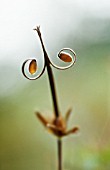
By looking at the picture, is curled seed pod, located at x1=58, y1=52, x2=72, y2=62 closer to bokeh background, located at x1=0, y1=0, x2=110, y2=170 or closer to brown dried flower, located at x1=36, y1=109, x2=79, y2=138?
brown dried flower, located at x1=36, y1=109, x2=79, y2=138

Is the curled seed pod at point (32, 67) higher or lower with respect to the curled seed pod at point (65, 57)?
lower

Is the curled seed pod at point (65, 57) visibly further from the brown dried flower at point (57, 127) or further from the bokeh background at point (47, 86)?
the bokeh background at point (47, 86)

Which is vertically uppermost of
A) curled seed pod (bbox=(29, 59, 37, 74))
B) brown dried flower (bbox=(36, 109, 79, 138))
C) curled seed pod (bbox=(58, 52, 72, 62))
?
curled seed pod (bbox=(58, 52, 72, 62))

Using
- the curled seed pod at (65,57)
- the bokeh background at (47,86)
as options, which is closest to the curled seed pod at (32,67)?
the curled seed pod at (65,57)

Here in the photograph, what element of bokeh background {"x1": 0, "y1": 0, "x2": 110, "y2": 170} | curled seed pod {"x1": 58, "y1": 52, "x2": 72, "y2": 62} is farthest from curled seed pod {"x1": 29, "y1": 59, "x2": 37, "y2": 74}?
bokeh background {"x1": 0, "y1": 0, "x2": 110, "y2": 170}

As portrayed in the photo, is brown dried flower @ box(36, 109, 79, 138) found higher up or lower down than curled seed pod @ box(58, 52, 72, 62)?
lower down

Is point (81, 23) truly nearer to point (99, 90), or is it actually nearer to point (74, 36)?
Result: point (74, 36)

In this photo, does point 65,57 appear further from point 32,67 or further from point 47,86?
point 47,86

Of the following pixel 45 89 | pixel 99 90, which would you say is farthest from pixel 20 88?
pixel 99 90

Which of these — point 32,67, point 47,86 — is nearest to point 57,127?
point 32,67
